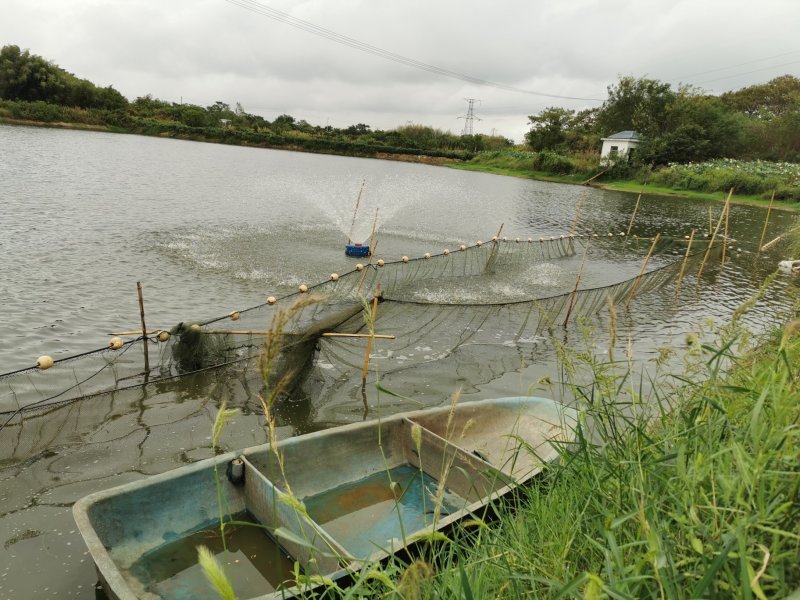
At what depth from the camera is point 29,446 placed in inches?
222

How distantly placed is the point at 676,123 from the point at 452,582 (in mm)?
62151

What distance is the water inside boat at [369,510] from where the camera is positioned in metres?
4.54

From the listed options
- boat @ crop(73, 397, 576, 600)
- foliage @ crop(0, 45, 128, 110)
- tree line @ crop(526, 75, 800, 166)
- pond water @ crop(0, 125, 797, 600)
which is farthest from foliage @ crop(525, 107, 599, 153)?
boat @ crop(73, 397, 576, 600)

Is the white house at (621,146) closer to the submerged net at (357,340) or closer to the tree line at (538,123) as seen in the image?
the tree line at (538,123)

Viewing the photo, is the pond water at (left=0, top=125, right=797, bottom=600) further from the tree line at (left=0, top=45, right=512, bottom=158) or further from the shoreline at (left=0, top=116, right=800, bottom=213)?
the tree line at (left=0, top=45, right=512, bottom=158)

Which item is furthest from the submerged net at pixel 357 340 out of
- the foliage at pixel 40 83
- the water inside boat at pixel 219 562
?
the foliage at pixel 40 83

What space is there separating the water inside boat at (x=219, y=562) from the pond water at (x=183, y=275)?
0.58 m

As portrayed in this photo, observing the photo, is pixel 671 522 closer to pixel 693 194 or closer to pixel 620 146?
pixel 693 194

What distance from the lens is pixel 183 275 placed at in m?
12.5

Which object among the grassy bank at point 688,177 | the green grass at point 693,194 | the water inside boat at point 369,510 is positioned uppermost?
the grassy bank at point 688,177

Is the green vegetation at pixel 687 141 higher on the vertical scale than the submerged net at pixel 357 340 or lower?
higher

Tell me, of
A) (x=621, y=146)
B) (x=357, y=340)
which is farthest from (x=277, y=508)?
(x=621, y=146)

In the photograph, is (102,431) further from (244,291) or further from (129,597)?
(244,291)

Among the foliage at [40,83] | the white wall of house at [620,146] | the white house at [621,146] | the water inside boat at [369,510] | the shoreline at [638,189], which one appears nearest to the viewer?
the water inside boat at [369,510]
